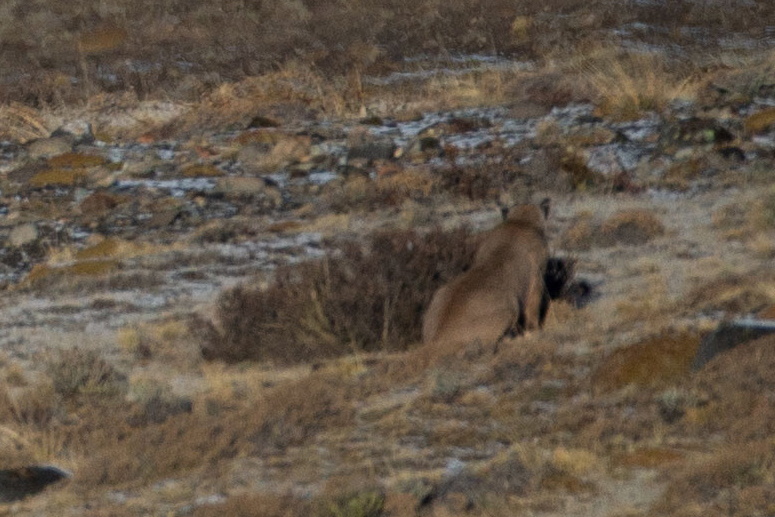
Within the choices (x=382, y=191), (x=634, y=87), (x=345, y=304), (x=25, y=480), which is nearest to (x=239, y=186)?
(x=382, y=191)

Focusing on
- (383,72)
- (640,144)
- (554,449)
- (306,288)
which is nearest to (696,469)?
(554,449)

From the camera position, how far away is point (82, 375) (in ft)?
31.0

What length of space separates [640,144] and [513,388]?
7394 millimetres

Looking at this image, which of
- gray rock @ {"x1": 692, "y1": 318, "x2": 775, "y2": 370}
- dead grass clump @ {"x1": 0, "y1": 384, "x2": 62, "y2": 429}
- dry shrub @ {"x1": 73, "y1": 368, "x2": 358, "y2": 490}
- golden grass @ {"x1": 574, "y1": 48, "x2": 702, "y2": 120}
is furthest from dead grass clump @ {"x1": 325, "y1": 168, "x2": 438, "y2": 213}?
gray rock @ {"x1": 692, "y1": 318, "x2": 775, "y2": 370}

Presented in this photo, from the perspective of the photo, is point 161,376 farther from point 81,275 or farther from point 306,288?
point 81,275

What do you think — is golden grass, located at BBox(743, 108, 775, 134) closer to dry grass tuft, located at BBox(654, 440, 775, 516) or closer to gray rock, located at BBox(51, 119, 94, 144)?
gray rock, located at BBox(51, 119, 94, 144)

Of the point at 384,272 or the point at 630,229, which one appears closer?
the point at 384,272

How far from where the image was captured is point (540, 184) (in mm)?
14070

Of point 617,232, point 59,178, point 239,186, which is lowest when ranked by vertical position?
point 59,178

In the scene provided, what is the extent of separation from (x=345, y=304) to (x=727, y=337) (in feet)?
9.41

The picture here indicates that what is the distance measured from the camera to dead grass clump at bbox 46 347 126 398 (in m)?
9.41

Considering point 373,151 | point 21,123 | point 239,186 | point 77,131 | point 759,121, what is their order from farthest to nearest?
point 21,123, point 77,131, point 373,151, point 239,186, point 759,121

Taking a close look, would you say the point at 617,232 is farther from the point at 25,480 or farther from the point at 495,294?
the point at 25,480

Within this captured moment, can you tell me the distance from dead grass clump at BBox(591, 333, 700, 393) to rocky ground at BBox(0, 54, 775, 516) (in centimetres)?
2
